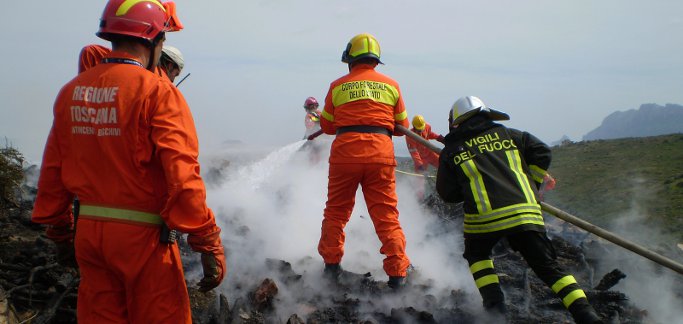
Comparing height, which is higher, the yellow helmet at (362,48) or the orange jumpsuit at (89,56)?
the yellow helmet at (362,48)

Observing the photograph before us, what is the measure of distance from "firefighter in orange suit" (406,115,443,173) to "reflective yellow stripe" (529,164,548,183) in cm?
469

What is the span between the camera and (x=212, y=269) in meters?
2.19

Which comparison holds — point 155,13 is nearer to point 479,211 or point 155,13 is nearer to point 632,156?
Result: point 479,211

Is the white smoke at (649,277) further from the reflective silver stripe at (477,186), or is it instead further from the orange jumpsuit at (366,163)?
the orange jumpsuit at (366,163)

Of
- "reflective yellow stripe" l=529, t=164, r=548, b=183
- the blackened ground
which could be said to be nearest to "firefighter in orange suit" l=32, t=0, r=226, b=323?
the blackened ground

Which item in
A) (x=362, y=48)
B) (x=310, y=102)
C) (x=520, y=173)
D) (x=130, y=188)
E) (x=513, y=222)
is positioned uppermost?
(x=310, y=102)

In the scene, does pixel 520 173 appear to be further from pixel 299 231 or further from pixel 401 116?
pixel 299 231

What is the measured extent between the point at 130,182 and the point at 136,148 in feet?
0.50

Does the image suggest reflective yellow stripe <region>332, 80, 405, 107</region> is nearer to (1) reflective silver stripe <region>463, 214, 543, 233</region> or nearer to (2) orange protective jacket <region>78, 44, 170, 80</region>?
(1) reflective silver stripe <region>463, 214, 543, 233</region>

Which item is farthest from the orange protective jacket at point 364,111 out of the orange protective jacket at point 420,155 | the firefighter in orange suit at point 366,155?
the orange protective jacket at point 420,155

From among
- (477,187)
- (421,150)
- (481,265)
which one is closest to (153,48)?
(477,187)

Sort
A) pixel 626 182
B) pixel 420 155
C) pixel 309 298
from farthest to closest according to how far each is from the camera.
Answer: pixel 626 182 → pixel 420 155 → pixel 309 298

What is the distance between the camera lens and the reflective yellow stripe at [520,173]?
3.33m

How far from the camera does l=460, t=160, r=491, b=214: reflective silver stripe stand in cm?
334
